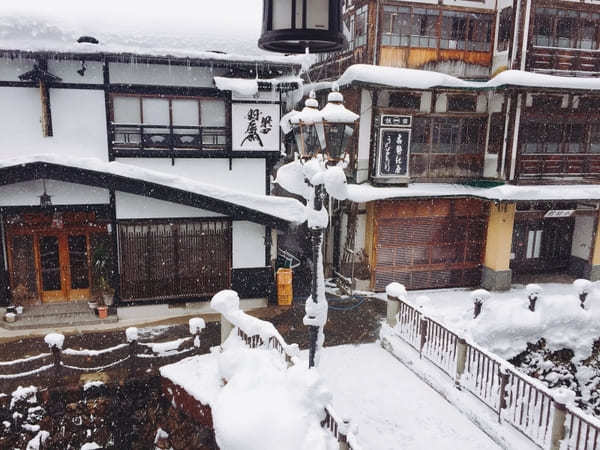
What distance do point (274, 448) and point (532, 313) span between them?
11.2m

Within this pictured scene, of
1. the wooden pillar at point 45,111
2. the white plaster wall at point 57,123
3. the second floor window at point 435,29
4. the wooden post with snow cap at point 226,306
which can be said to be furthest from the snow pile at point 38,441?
the second floor window at point 435,29

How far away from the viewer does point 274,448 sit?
7.37 metres

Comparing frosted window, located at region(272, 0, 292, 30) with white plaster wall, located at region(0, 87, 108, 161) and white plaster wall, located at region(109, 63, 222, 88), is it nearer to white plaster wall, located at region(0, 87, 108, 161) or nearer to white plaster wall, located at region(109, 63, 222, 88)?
white plaster wall, located at region(109, 63, 222, 88)

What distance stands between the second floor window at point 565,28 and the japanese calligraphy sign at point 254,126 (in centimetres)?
1133

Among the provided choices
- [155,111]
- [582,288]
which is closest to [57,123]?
[155,111]

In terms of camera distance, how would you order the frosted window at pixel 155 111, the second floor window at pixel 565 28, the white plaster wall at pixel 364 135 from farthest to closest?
the second floor window at pixel 565 28 < the white plaster wall at pixel 364 135 < the frosted window at pixel 155 111

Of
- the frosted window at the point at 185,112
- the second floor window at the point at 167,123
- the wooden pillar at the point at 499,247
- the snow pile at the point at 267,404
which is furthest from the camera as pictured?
the wooden pillar at the point at 499,247

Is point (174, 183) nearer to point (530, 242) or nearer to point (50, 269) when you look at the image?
point (50, 269)

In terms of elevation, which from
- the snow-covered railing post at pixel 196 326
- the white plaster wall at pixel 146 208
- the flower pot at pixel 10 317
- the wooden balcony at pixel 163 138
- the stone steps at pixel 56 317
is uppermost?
the wooden balcony at pixel 163 138

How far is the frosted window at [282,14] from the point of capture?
3146 millimetres

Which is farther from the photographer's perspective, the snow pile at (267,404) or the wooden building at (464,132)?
the wooden building at (464,132)

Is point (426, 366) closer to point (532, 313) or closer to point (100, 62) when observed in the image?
point (532, 313)

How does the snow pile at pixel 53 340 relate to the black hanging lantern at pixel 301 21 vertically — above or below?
below

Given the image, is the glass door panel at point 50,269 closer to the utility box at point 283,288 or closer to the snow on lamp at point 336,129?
the utility box at point 283,288
